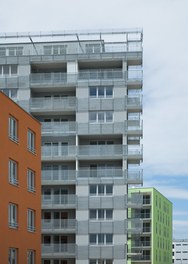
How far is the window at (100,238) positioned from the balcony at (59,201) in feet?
13.6

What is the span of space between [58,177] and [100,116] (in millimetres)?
8497

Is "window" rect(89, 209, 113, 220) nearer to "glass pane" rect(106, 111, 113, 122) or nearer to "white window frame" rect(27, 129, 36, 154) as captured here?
"glass pane" rect(106, 111, 113, 122)

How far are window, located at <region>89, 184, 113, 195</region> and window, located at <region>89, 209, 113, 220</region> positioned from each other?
198 centimetres

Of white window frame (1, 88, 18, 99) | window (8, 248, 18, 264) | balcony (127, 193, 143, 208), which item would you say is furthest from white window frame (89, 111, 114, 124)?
window (8, 248, 18, 264)

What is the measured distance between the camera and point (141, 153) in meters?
69.4

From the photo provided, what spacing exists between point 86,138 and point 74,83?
6.58 meters

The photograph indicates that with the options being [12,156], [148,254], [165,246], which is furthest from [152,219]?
[12,156]

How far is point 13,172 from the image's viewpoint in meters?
43.1

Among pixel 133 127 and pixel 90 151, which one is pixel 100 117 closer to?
pixel 133 127

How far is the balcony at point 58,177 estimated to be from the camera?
68.2 metres

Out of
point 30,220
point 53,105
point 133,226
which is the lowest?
point 133,226

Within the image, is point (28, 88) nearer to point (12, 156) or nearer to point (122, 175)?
point (122, 175)

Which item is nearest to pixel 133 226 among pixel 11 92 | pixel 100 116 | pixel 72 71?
pixel 100 116

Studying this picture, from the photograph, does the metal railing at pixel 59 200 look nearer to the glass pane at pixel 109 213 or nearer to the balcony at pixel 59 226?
the balcony at pixel 59 226
